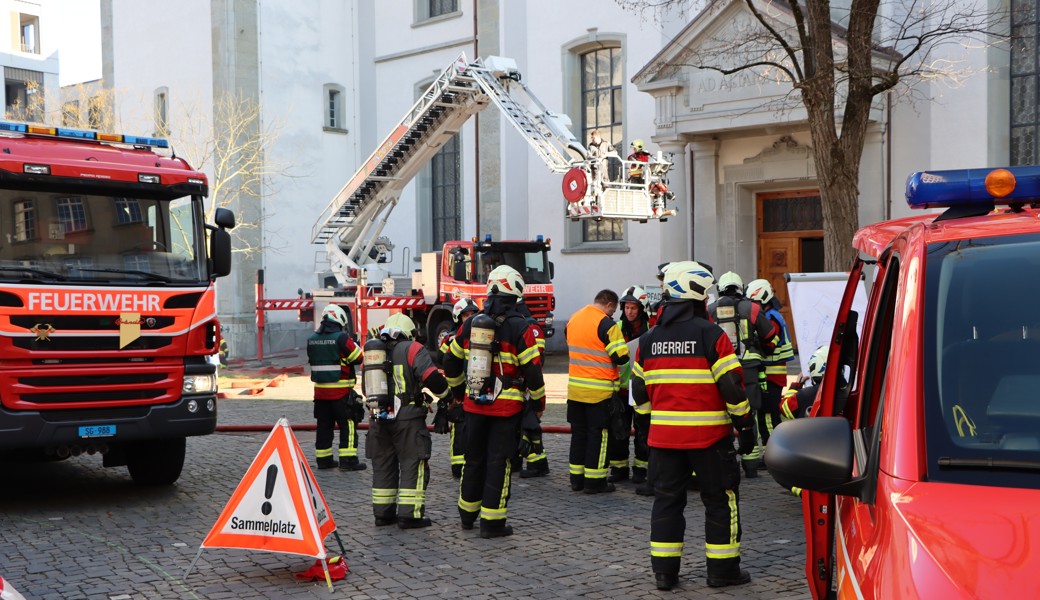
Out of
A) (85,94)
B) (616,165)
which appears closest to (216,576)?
(616,165)

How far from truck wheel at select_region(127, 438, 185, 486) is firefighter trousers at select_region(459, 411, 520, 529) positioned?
3.18 meters

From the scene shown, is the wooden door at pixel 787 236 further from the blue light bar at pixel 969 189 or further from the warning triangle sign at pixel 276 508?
the blue light bar at pixel 969 189

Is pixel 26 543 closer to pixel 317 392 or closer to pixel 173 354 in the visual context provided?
pixel 173 354

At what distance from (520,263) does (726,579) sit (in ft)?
47.8

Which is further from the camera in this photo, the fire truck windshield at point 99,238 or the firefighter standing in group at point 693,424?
the fire truck windshield at point 99,238

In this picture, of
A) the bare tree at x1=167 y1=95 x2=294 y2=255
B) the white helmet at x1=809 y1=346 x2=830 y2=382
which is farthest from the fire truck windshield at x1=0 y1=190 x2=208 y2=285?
the bare tree at x1=167 y1=95 x2=294 y2=255

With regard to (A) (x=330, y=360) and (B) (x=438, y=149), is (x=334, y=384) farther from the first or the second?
(B) (x=438, y=149)

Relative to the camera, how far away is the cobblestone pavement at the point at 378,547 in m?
6.31

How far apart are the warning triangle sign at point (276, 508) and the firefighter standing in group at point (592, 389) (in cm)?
308

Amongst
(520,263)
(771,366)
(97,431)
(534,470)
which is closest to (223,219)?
(97,431)

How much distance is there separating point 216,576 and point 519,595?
1.99 metres

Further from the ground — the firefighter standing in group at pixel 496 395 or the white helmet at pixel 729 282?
the white helmet at pixel 729 282

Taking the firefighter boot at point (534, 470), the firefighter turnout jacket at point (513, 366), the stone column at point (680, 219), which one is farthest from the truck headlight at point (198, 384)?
the stone column at point (680, 219)

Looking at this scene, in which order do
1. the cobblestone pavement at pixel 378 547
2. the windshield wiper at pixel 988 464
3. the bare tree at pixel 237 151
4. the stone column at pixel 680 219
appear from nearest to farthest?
the windshield wiper at pixel 988 464 → the cobblestone pavement at pixel 378 547 → the stone column at pixel 680 219 → the bare tree at pixel 237 151
